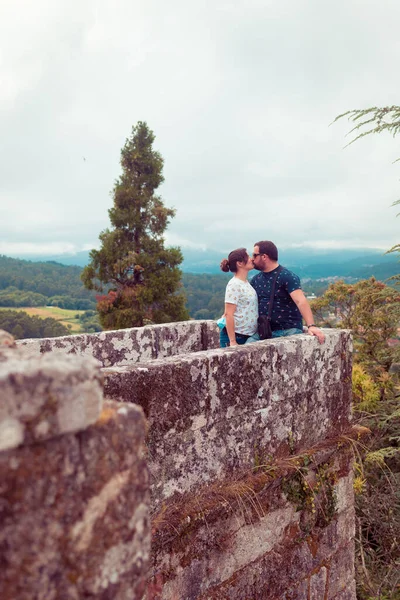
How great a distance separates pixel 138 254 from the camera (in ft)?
72.2

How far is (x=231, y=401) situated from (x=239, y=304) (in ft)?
6.10

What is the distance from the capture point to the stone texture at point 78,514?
984 mm

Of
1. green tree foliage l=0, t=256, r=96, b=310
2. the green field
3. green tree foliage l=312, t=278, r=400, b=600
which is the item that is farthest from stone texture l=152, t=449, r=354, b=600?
green tree foliage l=0, t=256, r=96, b=310

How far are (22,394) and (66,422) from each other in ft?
Result: 0.42

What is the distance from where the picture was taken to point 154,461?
282 cm

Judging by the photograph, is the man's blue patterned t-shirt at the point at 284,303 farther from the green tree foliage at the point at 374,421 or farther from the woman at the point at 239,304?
the green tree foliage at the point at 374,421

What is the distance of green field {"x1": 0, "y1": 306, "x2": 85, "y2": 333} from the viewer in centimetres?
4912

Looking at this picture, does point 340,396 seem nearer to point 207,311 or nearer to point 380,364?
point 380,364

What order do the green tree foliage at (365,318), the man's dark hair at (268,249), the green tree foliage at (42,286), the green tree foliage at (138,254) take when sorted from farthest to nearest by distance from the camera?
the green tree foliage at (42,286), the green tree foliage at (138,254), the green tree foliage at (365,318), the man's dark hair at (268,249)

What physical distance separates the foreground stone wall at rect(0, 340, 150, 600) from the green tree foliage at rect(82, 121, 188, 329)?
64.9ft

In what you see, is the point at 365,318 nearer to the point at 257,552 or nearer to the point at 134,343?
the point at 134,343

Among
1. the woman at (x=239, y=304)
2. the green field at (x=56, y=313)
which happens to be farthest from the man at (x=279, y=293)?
the green field at (x=56, y=313)

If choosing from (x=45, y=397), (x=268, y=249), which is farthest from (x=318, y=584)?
(x=45, y=397)

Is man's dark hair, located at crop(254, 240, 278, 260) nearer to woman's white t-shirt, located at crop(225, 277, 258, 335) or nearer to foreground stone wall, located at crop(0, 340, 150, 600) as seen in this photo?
woman's white t-shirt, located at crop(225, 277, 258, 335)
